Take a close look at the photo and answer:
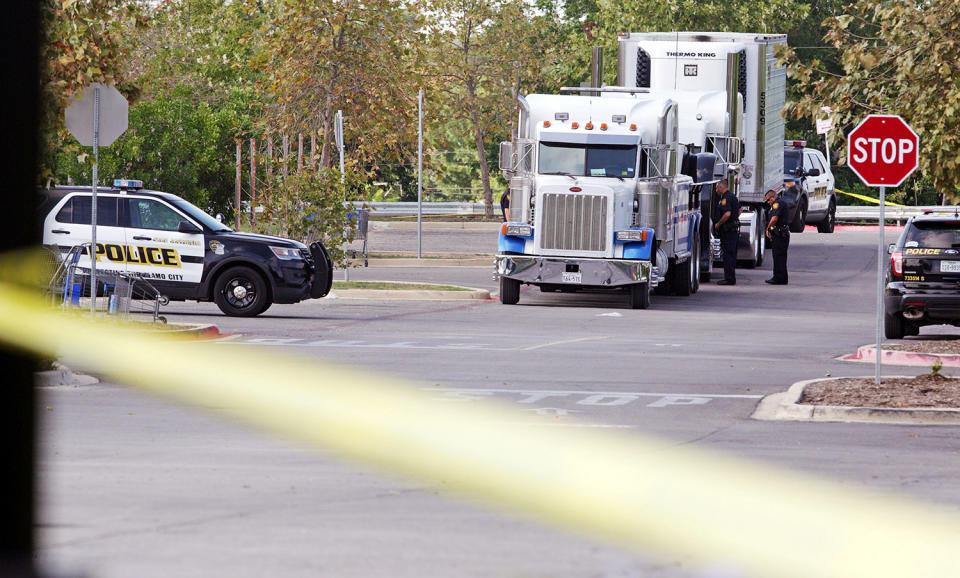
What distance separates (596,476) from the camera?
10.2m

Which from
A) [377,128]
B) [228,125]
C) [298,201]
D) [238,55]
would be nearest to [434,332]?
[298,201]

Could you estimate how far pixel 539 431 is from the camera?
12.3 meters

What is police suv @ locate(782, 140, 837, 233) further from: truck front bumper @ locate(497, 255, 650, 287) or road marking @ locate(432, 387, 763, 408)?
road marking @ locate(432, 387, 763, 408)

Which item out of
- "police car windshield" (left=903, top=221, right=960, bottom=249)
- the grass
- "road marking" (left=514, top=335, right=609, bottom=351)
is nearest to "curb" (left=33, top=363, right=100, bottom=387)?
"road marking" (left=514, top=335, right=609, bottom=351)

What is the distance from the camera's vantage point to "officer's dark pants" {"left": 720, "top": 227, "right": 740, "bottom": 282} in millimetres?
31844

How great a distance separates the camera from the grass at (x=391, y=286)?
28.2 meters

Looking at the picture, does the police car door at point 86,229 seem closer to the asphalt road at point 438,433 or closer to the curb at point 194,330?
the asphalt road at point 438,433

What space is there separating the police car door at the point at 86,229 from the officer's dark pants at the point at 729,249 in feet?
45.1

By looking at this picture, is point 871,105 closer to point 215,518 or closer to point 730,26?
point 215,518

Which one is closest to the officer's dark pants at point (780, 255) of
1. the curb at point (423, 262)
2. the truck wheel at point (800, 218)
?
the curb at point (423, 262)

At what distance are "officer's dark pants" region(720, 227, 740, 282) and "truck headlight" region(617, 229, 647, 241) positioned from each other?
6.67m

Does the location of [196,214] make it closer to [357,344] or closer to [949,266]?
[357,344]

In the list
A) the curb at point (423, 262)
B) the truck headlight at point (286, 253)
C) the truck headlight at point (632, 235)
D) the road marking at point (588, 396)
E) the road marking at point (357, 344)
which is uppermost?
the truck headlight at point (632, 235)

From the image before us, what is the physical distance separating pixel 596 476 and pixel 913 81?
942cm
